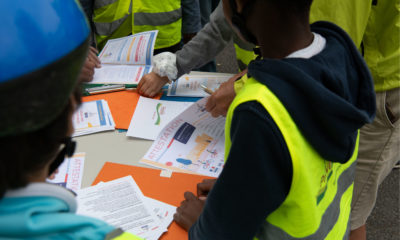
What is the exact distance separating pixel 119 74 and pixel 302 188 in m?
1.11

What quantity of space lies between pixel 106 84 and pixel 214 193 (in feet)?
3.15

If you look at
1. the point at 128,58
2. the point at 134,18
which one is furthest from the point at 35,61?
the point at 134,18

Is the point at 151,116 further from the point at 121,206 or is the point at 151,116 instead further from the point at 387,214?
the point at 387,214

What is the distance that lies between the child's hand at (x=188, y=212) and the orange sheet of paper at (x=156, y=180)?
0.13ft

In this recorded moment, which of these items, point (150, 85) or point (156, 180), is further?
point (150, 85)

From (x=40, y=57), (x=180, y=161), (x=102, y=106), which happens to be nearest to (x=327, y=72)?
(x=40, y=57)

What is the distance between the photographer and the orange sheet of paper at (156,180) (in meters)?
0.88

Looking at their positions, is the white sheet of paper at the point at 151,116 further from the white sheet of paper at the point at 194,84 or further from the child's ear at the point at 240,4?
the child's ear at the point at 240,4

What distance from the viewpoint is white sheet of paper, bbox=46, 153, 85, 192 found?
0.91 meters

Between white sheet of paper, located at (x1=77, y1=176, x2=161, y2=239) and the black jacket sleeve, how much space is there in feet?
0.82

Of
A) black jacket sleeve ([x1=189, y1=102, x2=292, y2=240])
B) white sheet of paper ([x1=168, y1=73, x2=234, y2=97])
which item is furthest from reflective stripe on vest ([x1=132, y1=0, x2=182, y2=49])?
black jacket sleeve ([x1=189, y1=102, x2=292, y2=240])

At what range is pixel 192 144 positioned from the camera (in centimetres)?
106

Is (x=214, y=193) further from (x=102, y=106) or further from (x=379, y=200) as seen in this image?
(x=379, y=200)

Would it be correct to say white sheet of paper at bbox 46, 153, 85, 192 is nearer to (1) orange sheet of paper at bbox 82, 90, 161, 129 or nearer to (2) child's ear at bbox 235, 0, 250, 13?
(1) orange sheet of paper at bbox 82, 90, 161, 129
